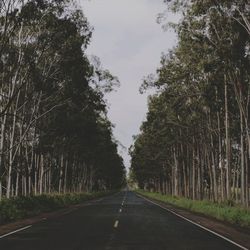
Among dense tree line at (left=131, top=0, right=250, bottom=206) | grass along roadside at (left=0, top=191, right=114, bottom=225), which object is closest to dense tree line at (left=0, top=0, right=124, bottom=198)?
grass along roadside at (left=0, top=191, right=114, bottom=225)

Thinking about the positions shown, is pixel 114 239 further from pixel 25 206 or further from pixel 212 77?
pixel 212 77

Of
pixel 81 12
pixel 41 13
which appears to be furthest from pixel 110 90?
pixel 41 13

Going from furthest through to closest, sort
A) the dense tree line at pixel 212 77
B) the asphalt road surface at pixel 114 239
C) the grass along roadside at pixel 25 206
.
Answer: the dense tree line at pixel 212 77, the grass along roadside at pixel 25 206, the asphalt road surface at pixel 114 239

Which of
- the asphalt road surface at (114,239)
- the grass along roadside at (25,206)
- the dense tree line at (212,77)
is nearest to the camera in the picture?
the asphalt road surface at (114,239)

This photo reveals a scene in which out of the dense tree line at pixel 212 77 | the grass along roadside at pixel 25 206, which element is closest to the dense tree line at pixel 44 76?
the grass along roadside at pixel 25 206

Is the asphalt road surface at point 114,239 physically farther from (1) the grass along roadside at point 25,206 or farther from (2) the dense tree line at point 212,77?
(2) the dense tree line at point 212,77

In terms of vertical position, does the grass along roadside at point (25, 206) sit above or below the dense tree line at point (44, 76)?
below

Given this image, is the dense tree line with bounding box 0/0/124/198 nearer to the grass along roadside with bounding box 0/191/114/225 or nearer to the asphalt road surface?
the grass along roadside with bounding box 0/191/114/225

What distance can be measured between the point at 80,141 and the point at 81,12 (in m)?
21.8

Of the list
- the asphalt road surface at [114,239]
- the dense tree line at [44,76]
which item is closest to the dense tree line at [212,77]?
the dense tree line at [44,76]

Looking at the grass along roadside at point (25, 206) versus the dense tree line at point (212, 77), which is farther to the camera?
the dense tree line at point (212, 77)

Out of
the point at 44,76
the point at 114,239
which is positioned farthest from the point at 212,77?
the point at 114,239

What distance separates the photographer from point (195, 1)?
2356cm

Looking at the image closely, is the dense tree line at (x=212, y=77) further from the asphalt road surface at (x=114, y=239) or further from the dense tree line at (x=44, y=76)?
the asphalt road surface at (x=114, y=239)
